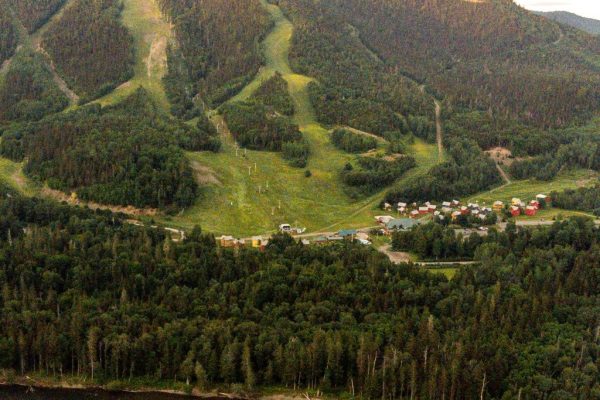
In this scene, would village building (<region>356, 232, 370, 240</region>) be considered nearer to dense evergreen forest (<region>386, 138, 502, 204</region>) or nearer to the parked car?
the parked car

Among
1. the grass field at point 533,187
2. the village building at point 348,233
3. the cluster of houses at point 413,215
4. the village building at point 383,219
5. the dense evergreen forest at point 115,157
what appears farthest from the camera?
the grass field at point 533,187

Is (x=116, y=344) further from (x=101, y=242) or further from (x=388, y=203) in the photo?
(x=388, y=203)

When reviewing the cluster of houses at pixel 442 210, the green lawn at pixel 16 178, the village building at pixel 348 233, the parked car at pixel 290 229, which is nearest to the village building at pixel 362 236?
the village building at pixel 348 233

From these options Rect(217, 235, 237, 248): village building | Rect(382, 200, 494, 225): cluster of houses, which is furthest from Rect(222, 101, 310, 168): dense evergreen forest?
Rect(217, 235, 237, 248): village building

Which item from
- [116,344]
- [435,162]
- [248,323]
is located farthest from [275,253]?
[435,162]

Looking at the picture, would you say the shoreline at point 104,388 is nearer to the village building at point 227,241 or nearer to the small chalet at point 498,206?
the village building at point 227,241
